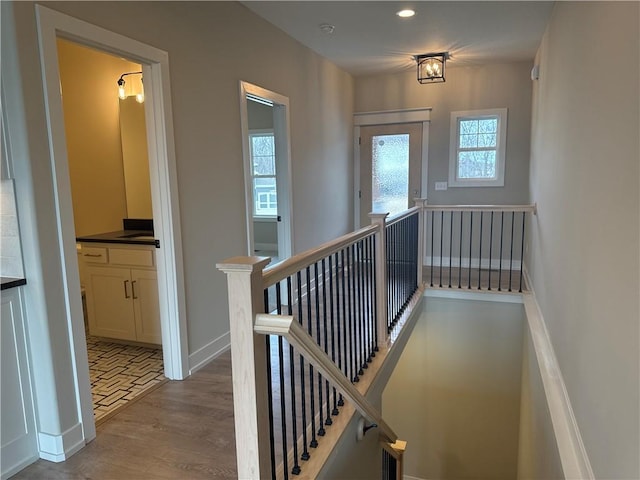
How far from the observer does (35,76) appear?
188cm

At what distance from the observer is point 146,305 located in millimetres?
3207

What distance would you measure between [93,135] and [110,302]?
173 centimetres

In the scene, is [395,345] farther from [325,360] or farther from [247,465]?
[247,465]

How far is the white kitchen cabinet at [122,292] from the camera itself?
10.4ft

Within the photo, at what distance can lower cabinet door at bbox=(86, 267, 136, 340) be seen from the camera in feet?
10.7

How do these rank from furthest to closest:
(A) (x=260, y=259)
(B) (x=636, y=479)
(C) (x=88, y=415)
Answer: (C) (x=88, y=415) → (A) (x=260, y=259) → (B) (x=636, y=479)

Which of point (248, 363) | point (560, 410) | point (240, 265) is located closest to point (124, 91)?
point (240, 265)

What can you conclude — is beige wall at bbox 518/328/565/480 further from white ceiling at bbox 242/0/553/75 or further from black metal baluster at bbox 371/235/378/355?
white ceiling at bbox 242/0/553/75

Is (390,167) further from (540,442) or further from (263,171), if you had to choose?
(540,442)

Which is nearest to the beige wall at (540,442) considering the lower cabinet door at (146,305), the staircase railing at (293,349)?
the staircase railing at (293,349)

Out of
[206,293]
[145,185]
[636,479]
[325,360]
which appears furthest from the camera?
[145,185]

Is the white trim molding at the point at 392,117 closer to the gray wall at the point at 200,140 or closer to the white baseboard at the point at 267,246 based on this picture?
the gray wall at the point at 200,140

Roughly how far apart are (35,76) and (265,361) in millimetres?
1605

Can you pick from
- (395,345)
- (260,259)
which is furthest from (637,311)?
(395,345)
